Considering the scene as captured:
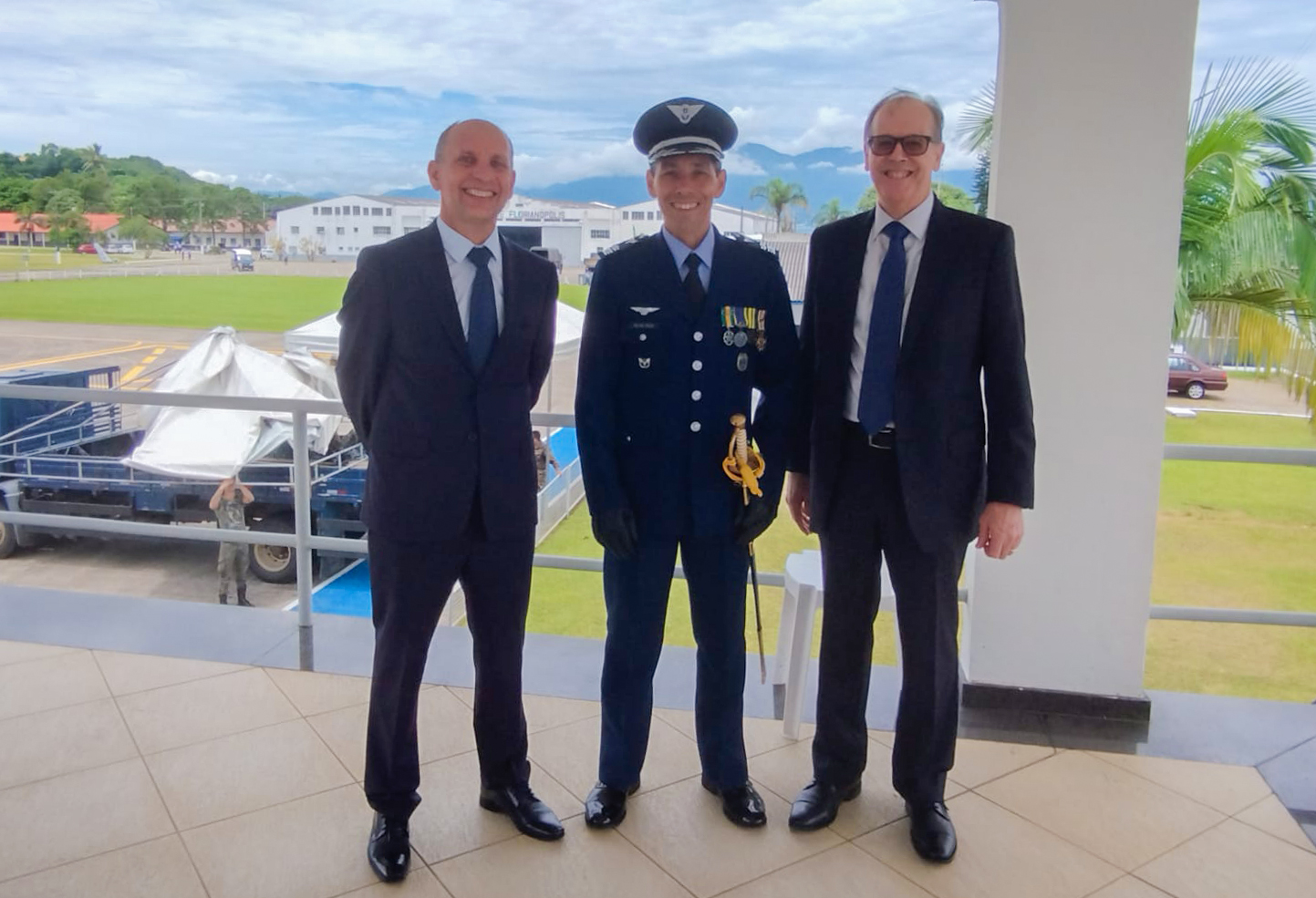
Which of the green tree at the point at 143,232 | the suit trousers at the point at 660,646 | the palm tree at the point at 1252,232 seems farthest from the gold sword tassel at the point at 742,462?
the green tree at the point at 143,232

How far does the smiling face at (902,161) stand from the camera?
1.74m

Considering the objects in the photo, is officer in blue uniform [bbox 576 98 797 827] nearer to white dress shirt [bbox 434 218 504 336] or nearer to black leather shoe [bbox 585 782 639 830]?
black leather shoe [bbox 585 782 639 830]

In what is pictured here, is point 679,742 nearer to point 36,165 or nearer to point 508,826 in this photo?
point 508,826

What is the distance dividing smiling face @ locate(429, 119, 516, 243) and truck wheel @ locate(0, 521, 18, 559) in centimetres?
1030

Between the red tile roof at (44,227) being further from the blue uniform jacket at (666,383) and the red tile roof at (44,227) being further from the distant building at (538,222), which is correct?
the blue uniform jacket at (666,383)

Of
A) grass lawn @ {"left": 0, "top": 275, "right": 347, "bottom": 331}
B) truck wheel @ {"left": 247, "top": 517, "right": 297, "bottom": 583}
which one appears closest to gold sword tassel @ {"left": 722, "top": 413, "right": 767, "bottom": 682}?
grass lawn @ {"left": 0, "top": 275, "right": 347, "bottom": 331}

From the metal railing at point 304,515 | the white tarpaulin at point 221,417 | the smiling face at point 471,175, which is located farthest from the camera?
the white tarpaulin at point 221,417

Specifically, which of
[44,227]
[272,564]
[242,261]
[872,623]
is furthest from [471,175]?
[272,564]

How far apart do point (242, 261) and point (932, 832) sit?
6664 mm

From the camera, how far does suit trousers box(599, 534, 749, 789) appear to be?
1886mm

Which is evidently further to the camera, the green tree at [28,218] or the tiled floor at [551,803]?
the green tree at [28,218]

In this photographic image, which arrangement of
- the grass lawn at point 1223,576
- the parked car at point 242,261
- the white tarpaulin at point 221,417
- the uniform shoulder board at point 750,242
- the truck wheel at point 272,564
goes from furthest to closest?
the truck wheel at point 272,564
the white tarpaulin at point 221,417
the grass lawn at point 1223,576
the parked car at point 242,261
the uniform shoulder board at point 750,242

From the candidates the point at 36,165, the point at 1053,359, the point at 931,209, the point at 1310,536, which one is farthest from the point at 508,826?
the point at 1310,536

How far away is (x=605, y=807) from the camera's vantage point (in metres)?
1.93
